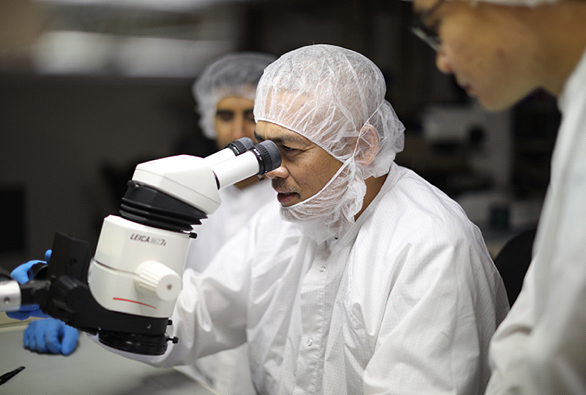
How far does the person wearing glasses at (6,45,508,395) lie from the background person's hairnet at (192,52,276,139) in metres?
0.77

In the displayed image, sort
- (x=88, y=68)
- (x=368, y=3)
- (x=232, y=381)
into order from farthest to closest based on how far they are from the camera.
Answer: (x=88, y=68) → (x=368, y=3) → (x=232, y=381)

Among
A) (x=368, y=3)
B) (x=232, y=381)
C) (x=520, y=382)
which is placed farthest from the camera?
(x=368, y=3)

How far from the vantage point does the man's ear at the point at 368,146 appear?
1352 millimetres

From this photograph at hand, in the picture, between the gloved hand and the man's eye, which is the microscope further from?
the man's eye

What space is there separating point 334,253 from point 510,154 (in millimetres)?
3057

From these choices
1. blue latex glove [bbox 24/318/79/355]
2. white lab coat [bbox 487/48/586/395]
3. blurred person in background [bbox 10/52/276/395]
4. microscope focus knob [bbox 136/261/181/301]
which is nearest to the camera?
white lab coat [bbox 487/48/586/395]

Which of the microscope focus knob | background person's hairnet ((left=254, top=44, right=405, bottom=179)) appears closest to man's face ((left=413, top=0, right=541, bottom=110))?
background person's hairnet ((left=254, top=44, right=405, bottom=179))

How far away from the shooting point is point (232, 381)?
1845mm

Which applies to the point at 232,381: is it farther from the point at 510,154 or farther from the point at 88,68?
the point at 88,68

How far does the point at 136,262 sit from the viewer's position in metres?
1.06

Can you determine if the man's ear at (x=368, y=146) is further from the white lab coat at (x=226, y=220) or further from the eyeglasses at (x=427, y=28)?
the white lab coat at (x=226, y=220)

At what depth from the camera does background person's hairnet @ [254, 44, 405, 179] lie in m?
1.31

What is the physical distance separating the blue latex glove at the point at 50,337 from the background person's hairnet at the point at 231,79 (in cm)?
107

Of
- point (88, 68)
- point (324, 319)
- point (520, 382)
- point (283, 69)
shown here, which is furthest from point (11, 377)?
point (88, 68)
